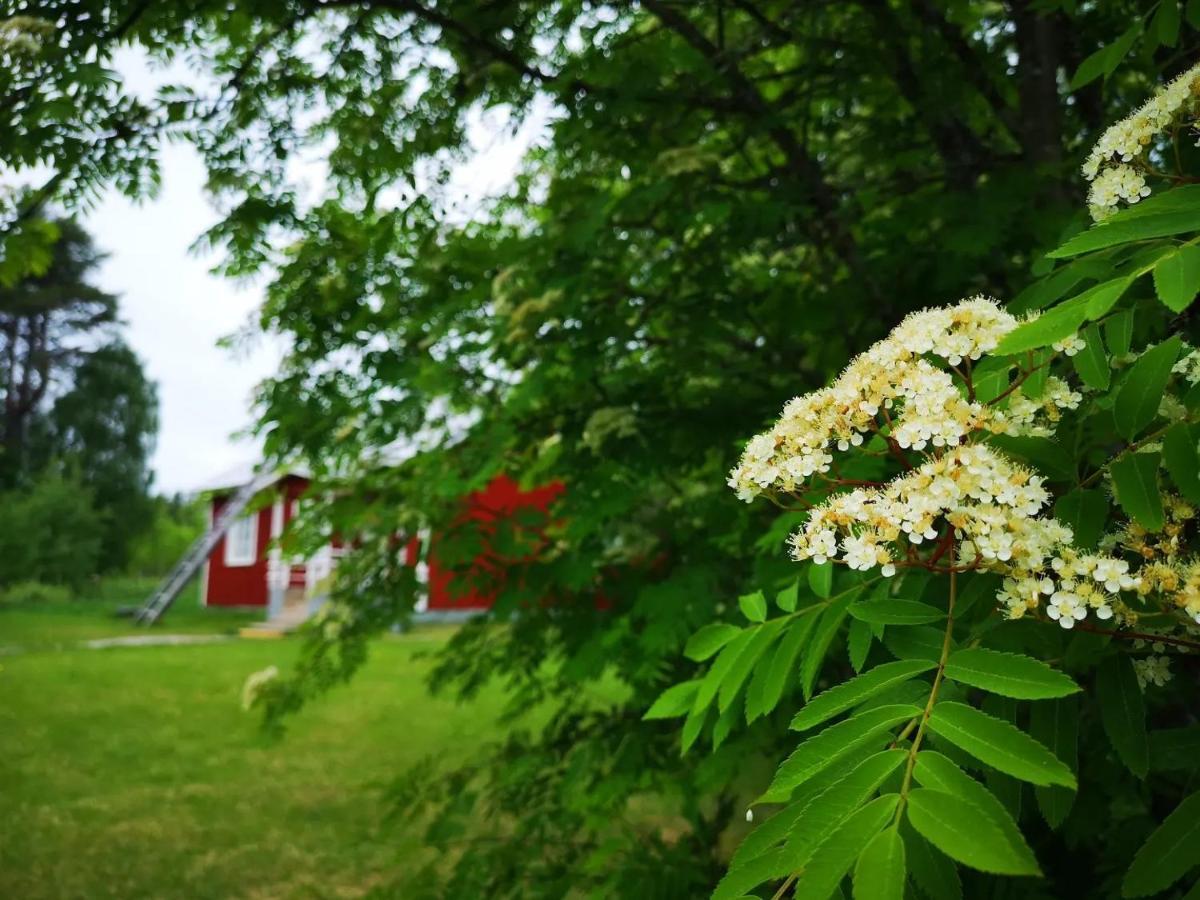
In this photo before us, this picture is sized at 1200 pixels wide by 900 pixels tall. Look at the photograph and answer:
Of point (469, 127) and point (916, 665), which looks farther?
point (469, 127)

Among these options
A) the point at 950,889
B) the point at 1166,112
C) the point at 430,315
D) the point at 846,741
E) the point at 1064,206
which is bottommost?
the point at 950,889

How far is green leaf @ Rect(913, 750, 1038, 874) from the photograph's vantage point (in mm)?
713

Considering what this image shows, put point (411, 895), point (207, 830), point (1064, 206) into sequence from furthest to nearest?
point (207, 830)
point (411, 895)
point (1064, 206)

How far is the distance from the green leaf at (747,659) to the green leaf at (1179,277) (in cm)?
68

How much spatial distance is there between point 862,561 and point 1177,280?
0.46 meters

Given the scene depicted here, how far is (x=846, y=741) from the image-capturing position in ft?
3.07

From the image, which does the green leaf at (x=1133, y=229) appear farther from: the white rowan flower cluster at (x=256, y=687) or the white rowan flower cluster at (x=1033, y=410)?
the white rowan flower cluster at (x=256, y=687)

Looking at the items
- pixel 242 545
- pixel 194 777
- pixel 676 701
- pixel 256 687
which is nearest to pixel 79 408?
pixel 242 545

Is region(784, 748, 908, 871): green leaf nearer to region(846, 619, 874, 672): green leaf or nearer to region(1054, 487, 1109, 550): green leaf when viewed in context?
region(846, 619, 874, 672): green leaf

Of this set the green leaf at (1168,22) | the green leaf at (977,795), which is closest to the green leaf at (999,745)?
the green leaf at (977,795)

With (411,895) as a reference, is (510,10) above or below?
above

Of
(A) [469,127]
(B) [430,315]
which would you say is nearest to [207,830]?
(B) [430,315]

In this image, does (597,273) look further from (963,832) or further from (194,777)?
(194,777)

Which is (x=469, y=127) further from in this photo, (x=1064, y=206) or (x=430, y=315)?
(x=1064, y=206)
